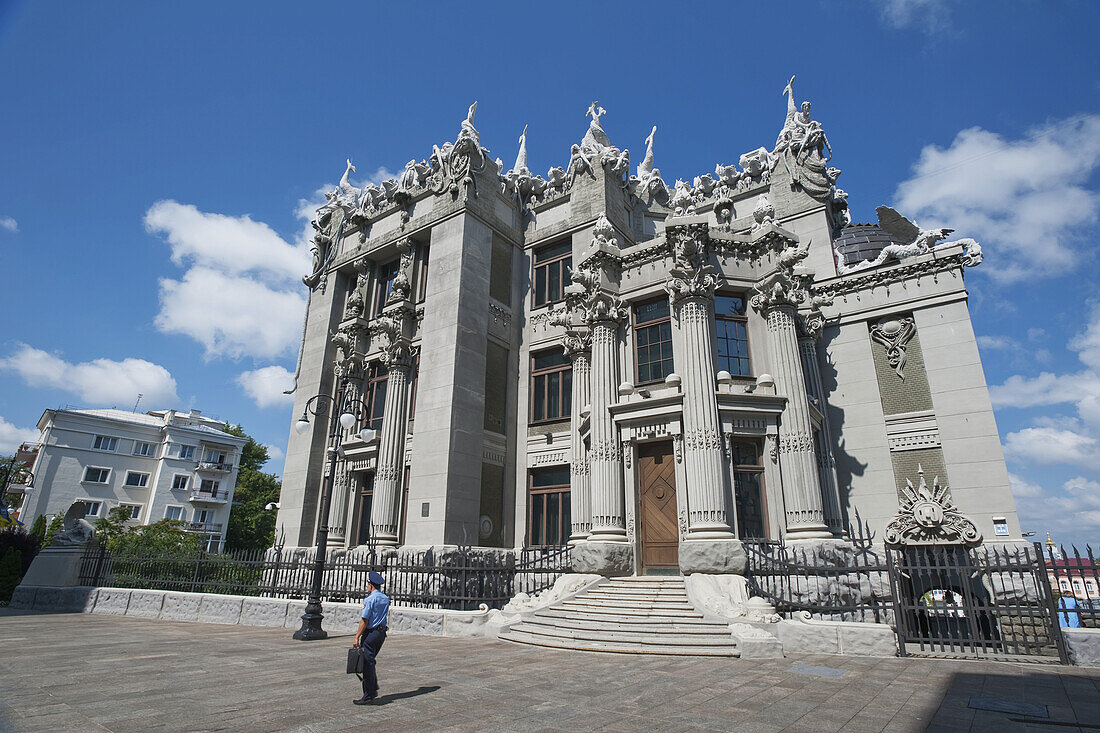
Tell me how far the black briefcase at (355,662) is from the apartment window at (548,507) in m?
15.2

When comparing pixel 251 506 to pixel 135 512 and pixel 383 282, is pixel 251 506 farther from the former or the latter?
pixel 383 282

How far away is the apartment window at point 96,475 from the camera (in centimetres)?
5225

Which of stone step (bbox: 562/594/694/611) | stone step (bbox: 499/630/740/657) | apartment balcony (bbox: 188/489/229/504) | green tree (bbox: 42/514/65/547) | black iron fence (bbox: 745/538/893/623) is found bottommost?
stone step (bbox: 499/630/740/657)

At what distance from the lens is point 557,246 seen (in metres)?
Result: 26.6

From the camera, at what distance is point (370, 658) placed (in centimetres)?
683

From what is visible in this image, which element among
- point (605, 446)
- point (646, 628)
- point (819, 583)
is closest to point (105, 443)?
point (605, 446)

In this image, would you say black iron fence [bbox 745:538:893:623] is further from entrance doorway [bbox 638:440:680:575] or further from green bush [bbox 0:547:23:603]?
green bush [bbox 0:547:23:603]

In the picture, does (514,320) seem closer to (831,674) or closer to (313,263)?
(313,263)

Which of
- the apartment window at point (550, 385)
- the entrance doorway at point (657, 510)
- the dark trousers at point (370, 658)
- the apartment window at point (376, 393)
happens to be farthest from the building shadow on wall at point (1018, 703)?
the apartment window at point (376, 393)

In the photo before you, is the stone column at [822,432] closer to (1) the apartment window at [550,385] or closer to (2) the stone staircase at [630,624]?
(2) the stone staircase at [630,624]

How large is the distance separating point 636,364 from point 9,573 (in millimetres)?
25729

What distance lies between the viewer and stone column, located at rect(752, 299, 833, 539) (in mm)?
15438

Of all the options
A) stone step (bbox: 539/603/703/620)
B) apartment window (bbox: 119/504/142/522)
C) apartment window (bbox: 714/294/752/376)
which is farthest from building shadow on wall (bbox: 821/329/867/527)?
apartment window (bbox: 119/504/142/522)

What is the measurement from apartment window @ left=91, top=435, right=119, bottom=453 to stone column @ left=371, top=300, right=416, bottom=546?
45560mm
